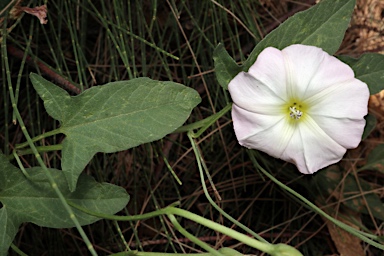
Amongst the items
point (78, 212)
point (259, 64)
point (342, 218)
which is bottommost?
point (342, 218)

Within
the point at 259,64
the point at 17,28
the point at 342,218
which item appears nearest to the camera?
the point at 259,64

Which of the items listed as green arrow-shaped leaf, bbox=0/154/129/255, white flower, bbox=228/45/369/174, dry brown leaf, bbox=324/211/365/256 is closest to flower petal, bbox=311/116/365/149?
white flower, bbox=228/45/369/174

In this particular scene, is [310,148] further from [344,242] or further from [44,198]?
[344,242]

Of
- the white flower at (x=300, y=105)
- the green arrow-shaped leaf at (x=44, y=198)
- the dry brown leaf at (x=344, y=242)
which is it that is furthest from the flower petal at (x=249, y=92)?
the dry brown leaf at (x=344, y=242)

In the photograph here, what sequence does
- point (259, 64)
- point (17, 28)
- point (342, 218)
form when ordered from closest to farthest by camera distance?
1. point (259, 64)
2. point (17, 28)
3. point (342, 218)

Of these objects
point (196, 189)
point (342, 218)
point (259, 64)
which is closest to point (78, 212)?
point (259, 64)

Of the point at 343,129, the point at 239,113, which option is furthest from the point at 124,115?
the point at 343,129

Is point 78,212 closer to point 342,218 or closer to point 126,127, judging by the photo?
point 126,127
